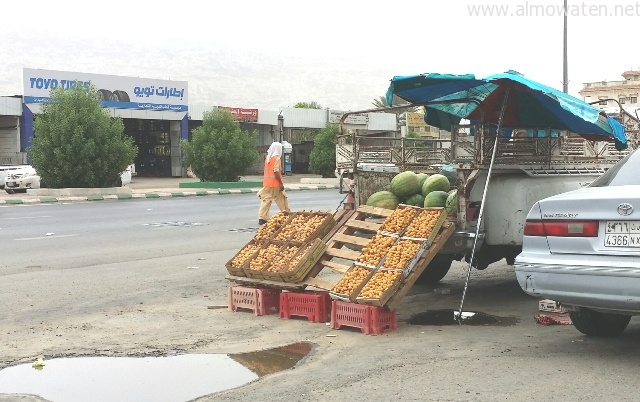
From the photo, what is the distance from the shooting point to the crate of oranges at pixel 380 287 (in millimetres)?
6525

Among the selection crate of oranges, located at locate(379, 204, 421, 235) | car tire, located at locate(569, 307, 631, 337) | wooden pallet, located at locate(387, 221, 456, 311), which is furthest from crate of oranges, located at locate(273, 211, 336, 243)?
car tire, located at locate(569, 307, 631, 337)

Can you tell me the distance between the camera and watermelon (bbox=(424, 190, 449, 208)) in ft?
26.1

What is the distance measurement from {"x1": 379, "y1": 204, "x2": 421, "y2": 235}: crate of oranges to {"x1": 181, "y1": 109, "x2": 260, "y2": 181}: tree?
100 feet

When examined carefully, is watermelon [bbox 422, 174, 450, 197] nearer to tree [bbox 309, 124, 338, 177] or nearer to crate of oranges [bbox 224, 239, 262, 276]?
crate of oranges [bbox 224, 239, 262, 276]

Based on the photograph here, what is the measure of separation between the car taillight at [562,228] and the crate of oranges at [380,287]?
134 centimetres

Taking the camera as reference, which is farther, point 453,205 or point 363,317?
point 453,205

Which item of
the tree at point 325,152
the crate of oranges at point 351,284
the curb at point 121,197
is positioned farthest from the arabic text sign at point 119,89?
the crate of oranges at point 351,284

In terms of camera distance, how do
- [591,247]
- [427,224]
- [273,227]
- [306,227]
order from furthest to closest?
[273,227] → [306,227] → [427,224] → [591,247]

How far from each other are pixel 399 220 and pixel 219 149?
31.1 meters

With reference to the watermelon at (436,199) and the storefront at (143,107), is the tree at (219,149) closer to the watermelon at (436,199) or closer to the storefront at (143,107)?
the storefront at (143,107)

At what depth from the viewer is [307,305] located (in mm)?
7262

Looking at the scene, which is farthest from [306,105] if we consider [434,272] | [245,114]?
[434,272]

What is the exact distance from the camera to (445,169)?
857 cm

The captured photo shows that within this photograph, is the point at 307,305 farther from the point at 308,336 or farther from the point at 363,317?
the point at 363,317
